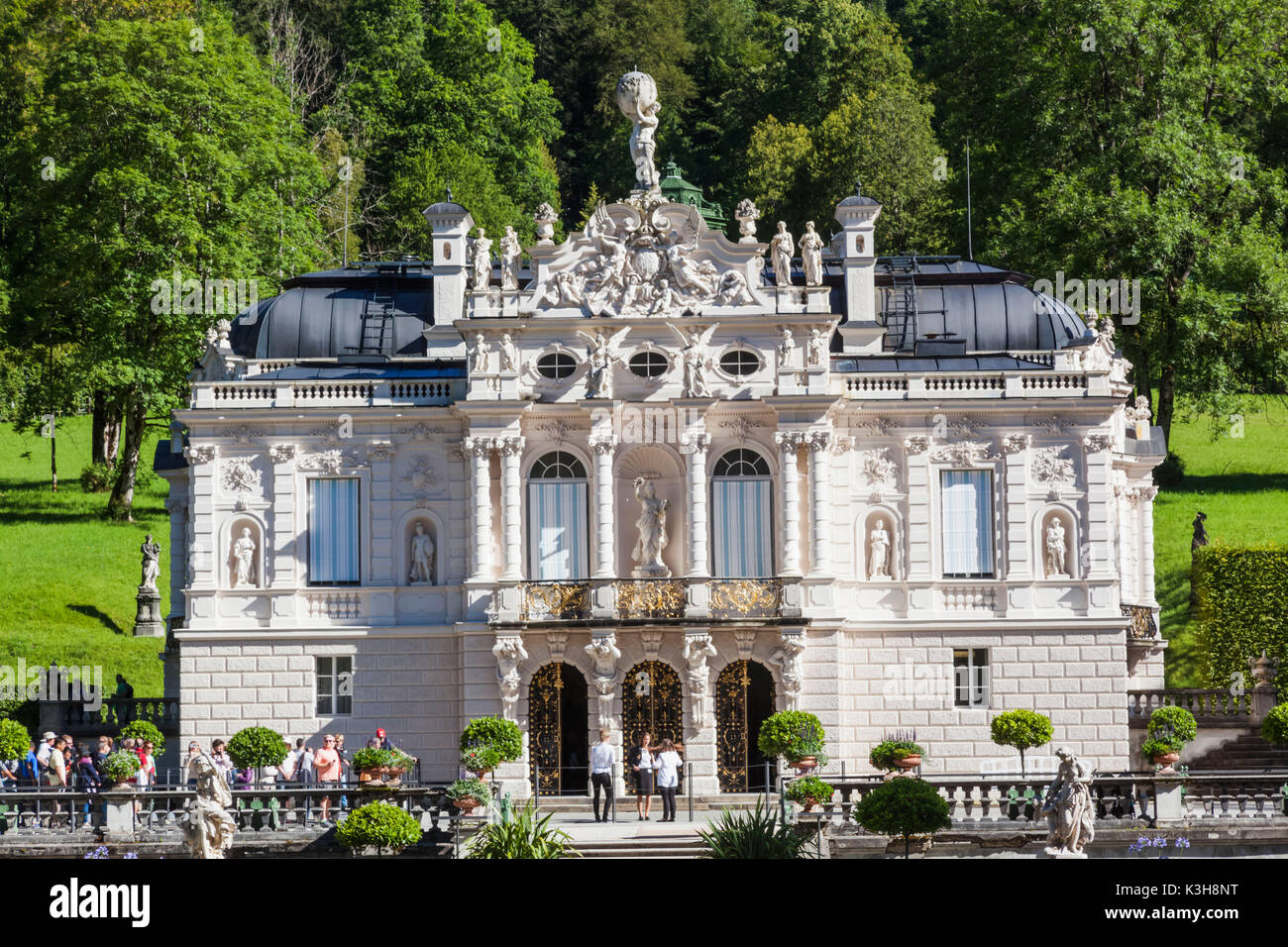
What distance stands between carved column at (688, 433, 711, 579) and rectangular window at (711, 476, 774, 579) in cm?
69

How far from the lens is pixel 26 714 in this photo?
51.5 metres

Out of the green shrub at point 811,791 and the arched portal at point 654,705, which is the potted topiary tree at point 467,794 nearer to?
the green shrub at point 811,791

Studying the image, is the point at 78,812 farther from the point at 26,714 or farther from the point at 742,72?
the point at 742,72

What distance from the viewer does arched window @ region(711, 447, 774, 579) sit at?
48594 mm

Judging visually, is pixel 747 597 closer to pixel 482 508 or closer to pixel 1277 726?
pixel 482 508

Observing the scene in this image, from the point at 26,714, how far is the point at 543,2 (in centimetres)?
5417

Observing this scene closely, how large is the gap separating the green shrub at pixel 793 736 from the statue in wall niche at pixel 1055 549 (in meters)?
7.51

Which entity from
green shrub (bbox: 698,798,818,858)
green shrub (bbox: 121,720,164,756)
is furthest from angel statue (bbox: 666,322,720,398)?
green shrub (bbox: 698,798,818,858)

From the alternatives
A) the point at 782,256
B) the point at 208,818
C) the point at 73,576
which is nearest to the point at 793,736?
the point at 782,256

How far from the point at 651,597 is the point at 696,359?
5345 millimetres

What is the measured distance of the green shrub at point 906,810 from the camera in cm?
3688

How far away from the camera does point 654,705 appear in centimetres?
4778

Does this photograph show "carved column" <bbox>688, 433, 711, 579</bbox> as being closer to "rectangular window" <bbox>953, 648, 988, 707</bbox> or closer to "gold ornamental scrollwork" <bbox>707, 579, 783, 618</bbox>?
"gold ornamental scrollwork" <bbox>707, 579, 783, 618</bbox>
